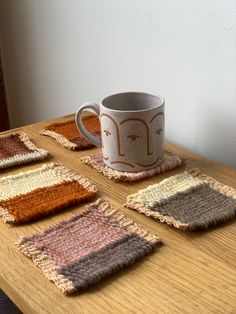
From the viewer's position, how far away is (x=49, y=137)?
0.77 meters

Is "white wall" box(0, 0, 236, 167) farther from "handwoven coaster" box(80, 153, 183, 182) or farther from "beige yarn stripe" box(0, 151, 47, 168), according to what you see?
"beige yarn stripe" box(0, 151, 47, 168)

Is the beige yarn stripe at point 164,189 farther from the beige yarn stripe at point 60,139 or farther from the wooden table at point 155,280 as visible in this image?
the beige yarn stripe at point 60,139

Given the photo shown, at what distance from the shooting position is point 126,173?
0.63 meters

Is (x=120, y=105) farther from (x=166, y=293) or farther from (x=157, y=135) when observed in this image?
(x=166, y=293)

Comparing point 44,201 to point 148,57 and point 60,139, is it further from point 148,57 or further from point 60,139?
point 148,57

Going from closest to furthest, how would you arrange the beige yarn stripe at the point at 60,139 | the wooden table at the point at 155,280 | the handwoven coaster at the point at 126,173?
1. the wooden table at the point at 155,280
2. the handwoven coaster at the point at 126,173
3. the beige yarn stripe at the point at 60,139

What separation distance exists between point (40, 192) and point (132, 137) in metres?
0.13

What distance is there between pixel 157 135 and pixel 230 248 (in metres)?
0.20

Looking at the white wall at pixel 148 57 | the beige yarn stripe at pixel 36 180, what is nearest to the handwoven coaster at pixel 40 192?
the beige yarn stripe at pixel 36 180

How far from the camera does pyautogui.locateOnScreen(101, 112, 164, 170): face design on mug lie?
608 millimetres

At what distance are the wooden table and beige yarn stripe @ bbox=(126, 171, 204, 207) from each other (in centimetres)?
2

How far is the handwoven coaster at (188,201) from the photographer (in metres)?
0.52

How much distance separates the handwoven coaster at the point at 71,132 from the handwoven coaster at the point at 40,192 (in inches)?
3.0

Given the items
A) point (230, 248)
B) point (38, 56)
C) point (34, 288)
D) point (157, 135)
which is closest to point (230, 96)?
point (157, 135)
